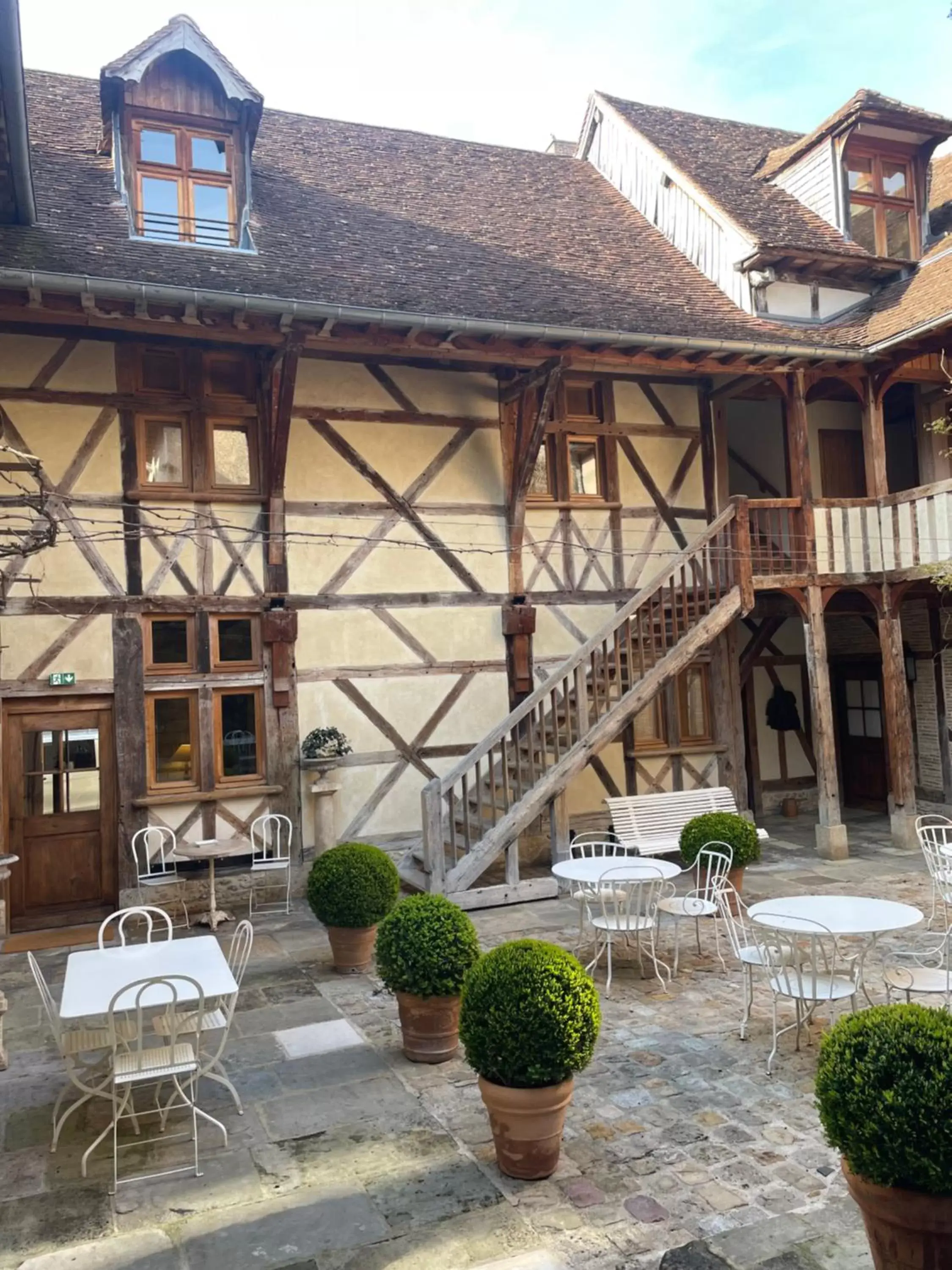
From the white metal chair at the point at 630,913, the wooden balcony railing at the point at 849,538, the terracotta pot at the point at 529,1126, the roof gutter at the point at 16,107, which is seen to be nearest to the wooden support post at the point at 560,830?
the white metal chair at the point at 630,913

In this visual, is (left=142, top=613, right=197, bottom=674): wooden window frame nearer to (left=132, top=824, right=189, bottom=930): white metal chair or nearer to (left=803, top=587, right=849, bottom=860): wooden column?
(left=132, top=824, right=189, bottom=930): white metal chair

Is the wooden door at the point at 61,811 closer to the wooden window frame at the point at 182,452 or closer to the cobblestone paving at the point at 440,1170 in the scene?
the wooden window frame at the point at 182,452

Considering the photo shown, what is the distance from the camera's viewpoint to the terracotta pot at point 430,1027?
195 inches

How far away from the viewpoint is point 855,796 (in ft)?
43.7

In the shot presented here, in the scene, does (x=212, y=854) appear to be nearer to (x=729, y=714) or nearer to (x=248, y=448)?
(x=248, y=448)

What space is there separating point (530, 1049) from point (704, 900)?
3.46 metres

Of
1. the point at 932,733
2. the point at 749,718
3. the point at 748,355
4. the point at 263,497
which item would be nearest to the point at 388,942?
the point at 263,497

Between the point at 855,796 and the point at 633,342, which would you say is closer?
the point at 633,342

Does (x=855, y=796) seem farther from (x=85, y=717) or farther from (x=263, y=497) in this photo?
(x=85, y=717)

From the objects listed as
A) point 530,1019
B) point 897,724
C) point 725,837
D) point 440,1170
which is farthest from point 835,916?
point 897,724

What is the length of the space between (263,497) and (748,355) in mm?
5158

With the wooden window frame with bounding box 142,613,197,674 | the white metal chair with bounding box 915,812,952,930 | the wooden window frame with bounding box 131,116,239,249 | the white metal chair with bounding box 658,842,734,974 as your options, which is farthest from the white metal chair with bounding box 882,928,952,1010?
the wooden window frame with bounding box 131,116,239,249

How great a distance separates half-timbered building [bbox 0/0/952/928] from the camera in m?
8.16

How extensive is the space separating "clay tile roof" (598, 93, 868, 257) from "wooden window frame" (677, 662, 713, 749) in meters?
4.94
